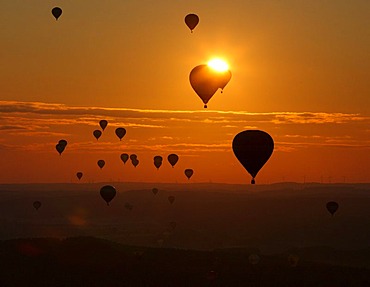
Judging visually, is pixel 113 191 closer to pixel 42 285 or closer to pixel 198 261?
pixel 198 261

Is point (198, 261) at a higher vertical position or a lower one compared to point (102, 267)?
higher

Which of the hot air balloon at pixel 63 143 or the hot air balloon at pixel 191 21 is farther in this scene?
the hot air balloon at pixel 63 143

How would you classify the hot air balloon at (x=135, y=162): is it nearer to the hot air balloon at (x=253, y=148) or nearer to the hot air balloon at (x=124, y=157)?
the hot air balloon at (x=124, y=157)

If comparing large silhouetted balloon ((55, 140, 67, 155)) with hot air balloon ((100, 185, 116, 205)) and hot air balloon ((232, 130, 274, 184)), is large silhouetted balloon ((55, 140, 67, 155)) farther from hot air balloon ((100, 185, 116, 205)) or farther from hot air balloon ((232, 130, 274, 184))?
hot air balloon ((232, 130, 274, 184))

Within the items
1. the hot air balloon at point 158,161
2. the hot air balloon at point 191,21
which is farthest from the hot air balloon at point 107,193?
the hot air balloon at point 191,21

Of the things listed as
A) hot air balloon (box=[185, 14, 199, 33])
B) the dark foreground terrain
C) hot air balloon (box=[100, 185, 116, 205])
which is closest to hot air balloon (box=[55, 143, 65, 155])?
hot air balloon (box=[100, 185, 116, 205])

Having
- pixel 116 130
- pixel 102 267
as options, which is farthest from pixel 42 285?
pixel 116 130
